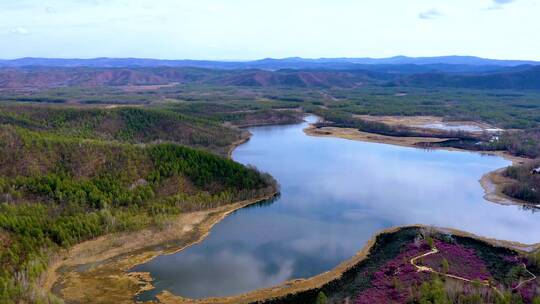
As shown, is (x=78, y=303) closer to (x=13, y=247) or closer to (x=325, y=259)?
(x=13, y=247)

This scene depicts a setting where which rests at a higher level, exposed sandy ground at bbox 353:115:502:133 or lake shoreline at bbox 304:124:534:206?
exposed sandy ground at bbox 353:115:502:133

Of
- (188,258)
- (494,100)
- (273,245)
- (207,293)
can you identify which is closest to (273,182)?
(273,245)

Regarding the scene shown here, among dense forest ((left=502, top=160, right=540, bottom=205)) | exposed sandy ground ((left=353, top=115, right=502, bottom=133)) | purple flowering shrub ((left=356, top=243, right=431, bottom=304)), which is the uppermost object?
exposed sandy ground ((left=353, top=115, right=502, bottom=133))

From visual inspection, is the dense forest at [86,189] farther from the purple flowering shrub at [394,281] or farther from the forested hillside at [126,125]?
the purple flowering shrub at [394,281]

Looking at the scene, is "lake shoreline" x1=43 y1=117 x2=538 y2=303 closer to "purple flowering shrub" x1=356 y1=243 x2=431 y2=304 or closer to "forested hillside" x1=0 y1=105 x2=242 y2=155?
"purple flowering shrub" x1=356 y1=243 x2=431 y2=304

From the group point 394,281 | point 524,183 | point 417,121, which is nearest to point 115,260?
point 394,281

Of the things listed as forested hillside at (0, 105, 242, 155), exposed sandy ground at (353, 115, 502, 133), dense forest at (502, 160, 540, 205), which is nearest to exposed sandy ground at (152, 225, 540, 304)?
dense forest at (502, 160, 540, 205)
